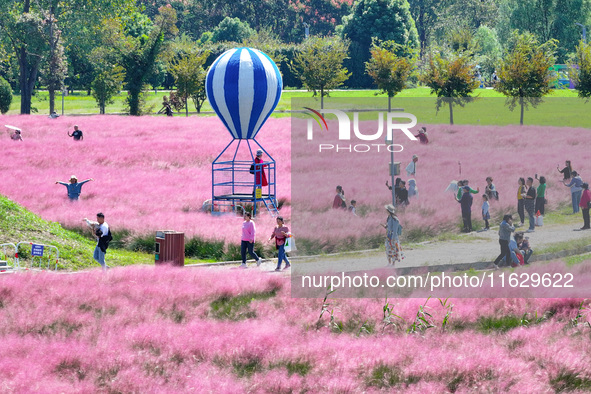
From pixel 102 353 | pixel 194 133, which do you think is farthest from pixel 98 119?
pixel 102 353

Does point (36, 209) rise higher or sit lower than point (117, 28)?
lower

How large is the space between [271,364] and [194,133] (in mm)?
36154

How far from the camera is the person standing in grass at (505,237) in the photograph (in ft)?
53.2

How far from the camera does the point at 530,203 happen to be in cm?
1906

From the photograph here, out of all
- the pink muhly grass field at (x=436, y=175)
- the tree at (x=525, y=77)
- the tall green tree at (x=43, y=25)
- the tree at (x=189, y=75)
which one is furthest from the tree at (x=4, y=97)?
the pink muhly grass field at (x=436, y=175)

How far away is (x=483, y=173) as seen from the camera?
23.0m

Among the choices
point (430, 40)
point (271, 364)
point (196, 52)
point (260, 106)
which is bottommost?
point (271, 364)

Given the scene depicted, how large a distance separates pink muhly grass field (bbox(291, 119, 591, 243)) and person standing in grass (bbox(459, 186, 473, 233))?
304mm

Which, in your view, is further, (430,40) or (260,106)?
Answer: (430,40)

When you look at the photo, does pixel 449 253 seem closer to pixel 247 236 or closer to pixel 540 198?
pixel 540 198

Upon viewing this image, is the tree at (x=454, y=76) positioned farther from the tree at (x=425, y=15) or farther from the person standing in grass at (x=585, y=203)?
the tree at (x=425, y=15)

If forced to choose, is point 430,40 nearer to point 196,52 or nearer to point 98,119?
point 196,52

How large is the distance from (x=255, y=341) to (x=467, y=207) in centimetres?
831

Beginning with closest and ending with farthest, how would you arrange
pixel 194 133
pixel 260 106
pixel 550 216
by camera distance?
pixel 550 216
pixel 260 106
pixel 194 133
